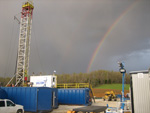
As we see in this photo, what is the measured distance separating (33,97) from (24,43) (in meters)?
21.6

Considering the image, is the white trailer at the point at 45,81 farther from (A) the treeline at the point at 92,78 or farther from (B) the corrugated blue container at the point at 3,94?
(A) the treeline at the point at 92,78

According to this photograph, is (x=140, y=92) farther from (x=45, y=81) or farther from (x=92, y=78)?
(x=92, y=78)

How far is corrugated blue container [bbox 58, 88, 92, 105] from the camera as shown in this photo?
24572mm

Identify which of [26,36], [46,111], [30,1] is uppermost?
[30,1]

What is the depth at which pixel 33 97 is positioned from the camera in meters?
16.8

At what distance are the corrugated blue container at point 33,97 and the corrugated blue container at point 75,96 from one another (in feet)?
23.8

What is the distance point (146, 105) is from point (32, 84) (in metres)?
17.9

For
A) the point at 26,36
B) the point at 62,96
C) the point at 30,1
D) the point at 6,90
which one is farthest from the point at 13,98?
the point at 30,1

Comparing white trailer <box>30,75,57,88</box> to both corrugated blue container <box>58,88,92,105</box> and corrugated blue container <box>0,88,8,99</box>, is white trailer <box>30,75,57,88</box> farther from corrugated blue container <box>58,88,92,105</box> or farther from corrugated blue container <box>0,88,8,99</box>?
corrugated blue container <box>0,88,8,99</box>

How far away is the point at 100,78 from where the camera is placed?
91188mm

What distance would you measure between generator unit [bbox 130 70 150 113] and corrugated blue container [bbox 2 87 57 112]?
369 inches

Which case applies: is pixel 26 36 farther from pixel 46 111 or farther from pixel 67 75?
pixel 67 75

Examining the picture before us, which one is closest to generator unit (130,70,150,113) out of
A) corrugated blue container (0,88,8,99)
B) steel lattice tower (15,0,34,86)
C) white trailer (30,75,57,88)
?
corrugated blue container (0,88,8,99)

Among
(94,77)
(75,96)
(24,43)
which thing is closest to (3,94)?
(75,96)
